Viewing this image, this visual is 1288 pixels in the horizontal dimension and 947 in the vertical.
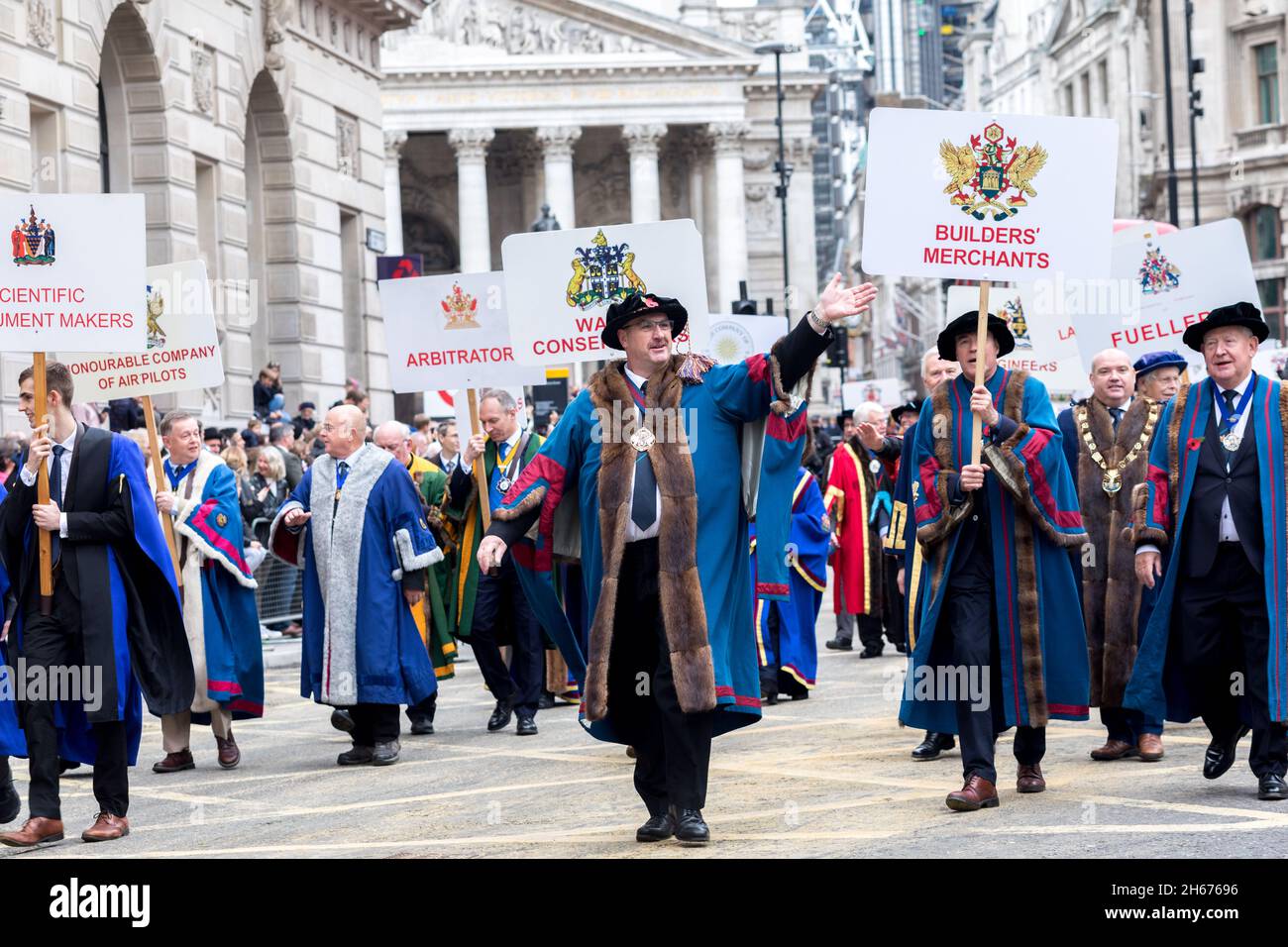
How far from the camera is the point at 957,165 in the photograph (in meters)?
9.04

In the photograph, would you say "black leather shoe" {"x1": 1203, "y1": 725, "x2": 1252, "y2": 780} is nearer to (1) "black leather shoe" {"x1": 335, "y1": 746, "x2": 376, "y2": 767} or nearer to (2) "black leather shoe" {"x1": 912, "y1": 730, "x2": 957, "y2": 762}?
(2) "black leather shoe" {"x1": 912, "y1": 730, "x2": 957, "y2": 762}

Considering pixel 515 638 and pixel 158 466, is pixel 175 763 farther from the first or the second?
pixel 515 638

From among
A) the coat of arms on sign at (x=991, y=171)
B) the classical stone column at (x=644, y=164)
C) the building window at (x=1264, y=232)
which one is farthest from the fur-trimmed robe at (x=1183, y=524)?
the classical stone column at (x=644, y=164)

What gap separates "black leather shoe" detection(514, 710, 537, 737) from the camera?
1244 cm

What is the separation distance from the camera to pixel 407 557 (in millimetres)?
11500

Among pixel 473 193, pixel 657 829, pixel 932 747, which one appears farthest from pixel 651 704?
pixel 473 193

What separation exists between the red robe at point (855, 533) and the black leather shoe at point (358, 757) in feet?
21.7

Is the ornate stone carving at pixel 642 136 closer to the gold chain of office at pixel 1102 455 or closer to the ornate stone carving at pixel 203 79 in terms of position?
the ornate stone carving at pixel 203 79

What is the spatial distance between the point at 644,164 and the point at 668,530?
227ft

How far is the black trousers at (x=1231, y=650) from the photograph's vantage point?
862 centimetres
